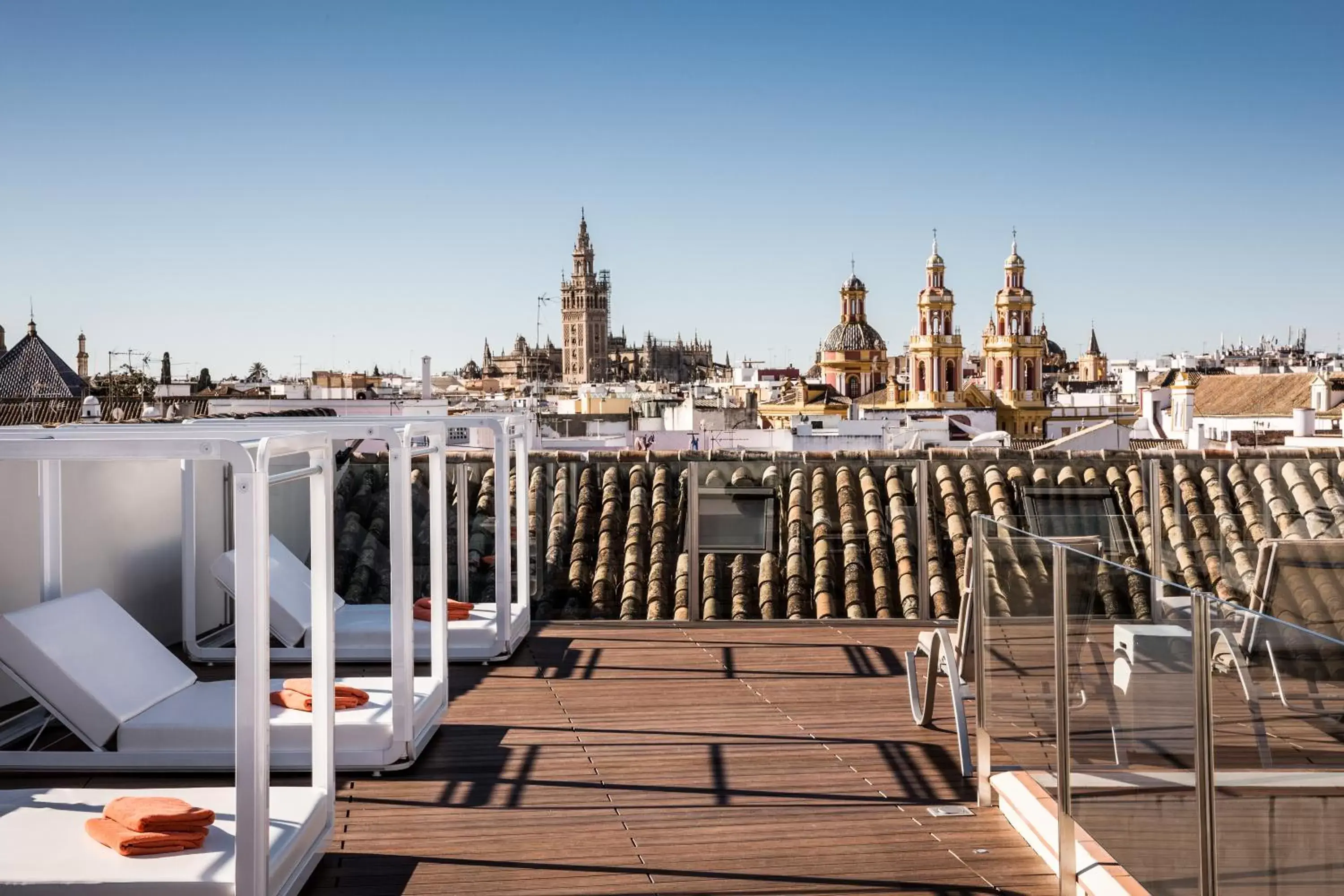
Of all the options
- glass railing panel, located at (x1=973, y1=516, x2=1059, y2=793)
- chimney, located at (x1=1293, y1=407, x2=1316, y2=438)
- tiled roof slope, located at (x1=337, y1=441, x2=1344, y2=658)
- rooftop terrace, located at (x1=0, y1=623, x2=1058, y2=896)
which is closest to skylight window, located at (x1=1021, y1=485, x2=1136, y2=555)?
tiled roof slope, located at (x1=337, y1=441, x2=1344, y2=658)

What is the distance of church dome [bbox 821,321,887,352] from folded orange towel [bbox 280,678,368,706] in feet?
233

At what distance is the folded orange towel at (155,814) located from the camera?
119 inches

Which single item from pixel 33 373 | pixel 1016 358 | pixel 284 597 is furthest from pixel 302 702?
pixel 1016 358

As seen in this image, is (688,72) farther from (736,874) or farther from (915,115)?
(736,874)

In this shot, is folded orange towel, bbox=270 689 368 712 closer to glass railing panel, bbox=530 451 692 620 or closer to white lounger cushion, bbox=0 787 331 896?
white lounger cushion, bbox=0 787 331 896

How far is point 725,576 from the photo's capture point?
287 inches

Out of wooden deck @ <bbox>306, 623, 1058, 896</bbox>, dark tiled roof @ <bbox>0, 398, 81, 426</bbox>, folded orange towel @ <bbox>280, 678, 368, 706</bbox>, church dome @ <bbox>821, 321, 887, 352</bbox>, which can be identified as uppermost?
church dome @ <bbox>821, 321, 887, 352</bbox>

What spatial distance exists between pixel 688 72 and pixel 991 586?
20.0 meters

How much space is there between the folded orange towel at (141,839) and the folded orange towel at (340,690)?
1305 mm

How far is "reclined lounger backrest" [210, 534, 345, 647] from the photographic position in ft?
20.4

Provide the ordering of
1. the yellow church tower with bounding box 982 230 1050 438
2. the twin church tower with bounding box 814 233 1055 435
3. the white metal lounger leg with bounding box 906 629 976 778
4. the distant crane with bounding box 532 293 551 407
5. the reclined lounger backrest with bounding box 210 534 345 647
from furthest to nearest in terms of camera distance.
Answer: the twin church tower with bounding box 814 233 1055 435, the yellow church tower with bounding box 982 230 1050 438, the distant crane with bounding box 532 293 551 407, the reclined lounger backrest with bounding box 210 534 345 647, the white metal lounger leg with bounding box 906 629 976 778

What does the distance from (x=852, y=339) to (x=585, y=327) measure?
5891 cm

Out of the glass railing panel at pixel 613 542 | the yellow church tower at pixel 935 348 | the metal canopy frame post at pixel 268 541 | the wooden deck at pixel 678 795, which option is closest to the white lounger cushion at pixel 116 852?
the wooden deck at pixel 678 795

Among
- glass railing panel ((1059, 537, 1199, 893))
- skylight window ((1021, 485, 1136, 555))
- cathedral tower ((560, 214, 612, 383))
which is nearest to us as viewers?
glass railing panel ((1059, 537, 1199, 893))
